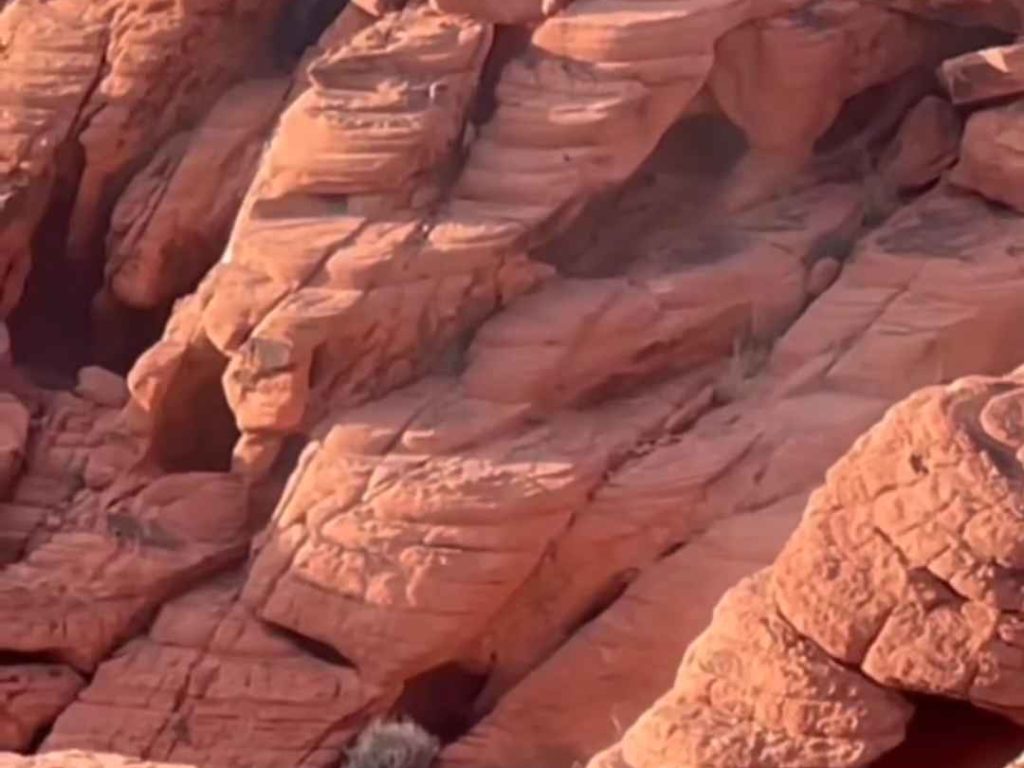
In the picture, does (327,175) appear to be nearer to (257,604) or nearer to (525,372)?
(525,372)

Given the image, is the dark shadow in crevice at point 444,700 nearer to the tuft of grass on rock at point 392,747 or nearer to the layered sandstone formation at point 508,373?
the layered sandstone formation at point 508,373

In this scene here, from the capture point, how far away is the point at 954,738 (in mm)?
6656

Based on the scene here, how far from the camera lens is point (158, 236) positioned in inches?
469

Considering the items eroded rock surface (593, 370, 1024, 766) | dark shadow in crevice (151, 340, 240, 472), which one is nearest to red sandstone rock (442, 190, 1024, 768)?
dark shadow in crevice (151, 340, 240, 472)

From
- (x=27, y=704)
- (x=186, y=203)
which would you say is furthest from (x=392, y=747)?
(x=186, y=203)

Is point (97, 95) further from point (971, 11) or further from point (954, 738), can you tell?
point (954, 738)

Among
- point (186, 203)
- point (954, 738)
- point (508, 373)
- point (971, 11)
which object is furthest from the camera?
point (186, 203)

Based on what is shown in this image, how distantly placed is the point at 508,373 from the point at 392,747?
2.06 m

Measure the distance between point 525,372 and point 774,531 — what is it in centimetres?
157

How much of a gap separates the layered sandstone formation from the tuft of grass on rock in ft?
0.45

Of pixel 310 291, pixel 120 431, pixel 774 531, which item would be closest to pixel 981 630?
pixel 774 531

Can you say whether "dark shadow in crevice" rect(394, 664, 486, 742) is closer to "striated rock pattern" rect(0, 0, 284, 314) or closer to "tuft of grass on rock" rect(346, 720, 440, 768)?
"tuft of grass on rock" rect(346, 720, 440, 768)

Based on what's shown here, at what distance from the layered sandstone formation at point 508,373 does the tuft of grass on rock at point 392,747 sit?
138 millimetres

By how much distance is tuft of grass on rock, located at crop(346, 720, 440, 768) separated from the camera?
1011 cm
